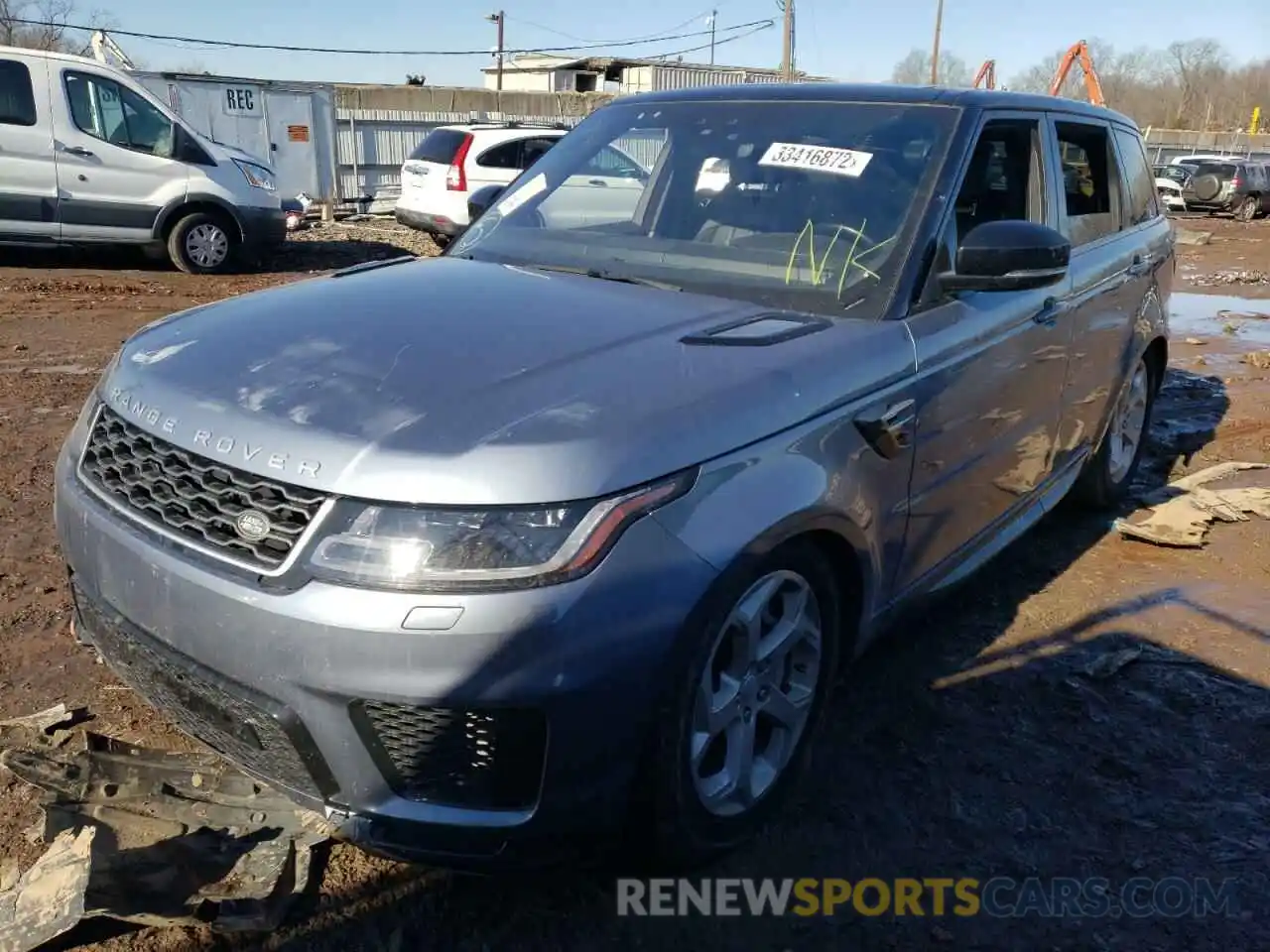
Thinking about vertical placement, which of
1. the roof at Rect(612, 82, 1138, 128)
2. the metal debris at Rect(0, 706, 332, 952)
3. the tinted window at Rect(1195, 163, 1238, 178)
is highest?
the roof at Rect(612, 82, 1138, 128)

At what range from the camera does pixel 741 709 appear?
2.43 meters

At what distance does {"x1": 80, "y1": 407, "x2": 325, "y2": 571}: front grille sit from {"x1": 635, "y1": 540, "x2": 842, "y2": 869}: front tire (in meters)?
0.80

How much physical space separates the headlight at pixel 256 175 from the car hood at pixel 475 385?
957cm

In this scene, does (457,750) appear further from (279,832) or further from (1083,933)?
(1083,933)

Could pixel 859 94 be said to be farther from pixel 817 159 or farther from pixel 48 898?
pixel 48 898

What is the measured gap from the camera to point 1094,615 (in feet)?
13.3

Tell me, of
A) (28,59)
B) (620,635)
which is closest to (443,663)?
(620,635)

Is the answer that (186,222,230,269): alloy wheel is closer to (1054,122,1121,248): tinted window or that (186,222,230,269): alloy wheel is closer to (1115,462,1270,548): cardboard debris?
(1054,122,1121,248): tinted window

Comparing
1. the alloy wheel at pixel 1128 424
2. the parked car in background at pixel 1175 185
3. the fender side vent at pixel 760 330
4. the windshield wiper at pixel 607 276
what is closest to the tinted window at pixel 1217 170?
the parked car in background at pixel 1175 185

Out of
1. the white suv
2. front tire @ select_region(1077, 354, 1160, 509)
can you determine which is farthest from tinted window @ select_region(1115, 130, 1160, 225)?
the white suv

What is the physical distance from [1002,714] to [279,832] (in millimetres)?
2153

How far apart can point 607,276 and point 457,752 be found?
1.66 metres

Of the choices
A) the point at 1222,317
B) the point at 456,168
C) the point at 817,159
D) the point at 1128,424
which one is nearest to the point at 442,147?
the point at 456,168

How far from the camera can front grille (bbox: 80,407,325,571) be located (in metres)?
2.00
